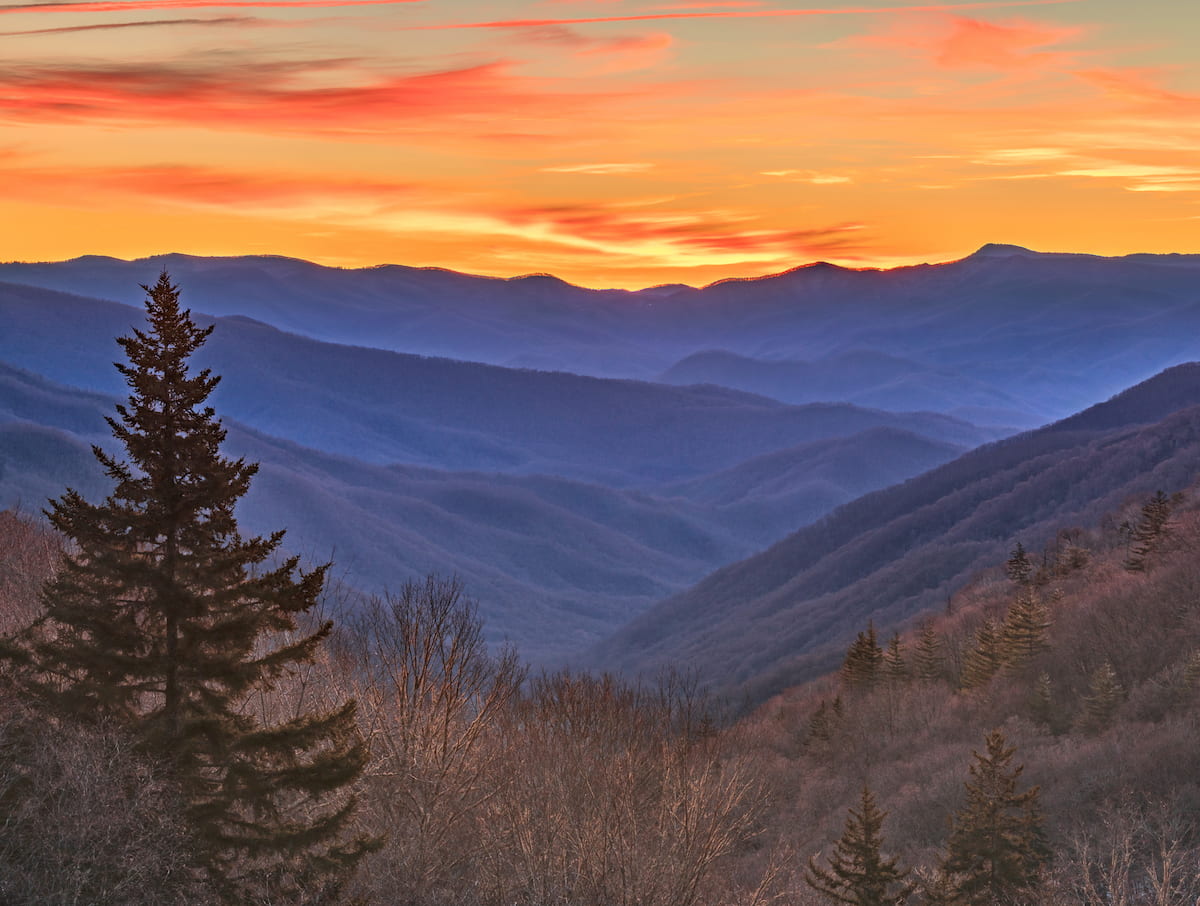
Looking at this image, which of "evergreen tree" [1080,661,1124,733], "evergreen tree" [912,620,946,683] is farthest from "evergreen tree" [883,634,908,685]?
"evergreen tree" [1080,661,1124,733]

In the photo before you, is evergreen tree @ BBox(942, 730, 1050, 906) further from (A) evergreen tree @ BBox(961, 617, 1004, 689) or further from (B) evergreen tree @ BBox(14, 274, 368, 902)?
(A) evergreen tree @ BBox(961, 617, 1004, 689)

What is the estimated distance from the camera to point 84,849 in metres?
16.6

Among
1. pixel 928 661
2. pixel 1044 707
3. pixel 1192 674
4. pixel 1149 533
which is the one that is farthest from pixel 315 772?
pixel 1149 533

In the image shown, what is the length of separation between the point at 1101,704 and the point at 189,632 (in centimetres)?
4668

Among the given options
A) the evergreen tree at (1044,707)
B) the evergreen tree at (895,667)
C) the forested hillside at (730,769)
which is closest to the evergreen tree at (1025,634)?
the forested hillside at (730,769)

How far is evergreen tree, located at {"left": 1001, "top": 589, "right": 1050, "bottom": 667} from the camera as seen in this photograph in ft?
207

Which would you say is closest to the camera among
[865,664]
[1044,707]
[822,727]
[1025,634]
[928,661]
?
[1044,707]

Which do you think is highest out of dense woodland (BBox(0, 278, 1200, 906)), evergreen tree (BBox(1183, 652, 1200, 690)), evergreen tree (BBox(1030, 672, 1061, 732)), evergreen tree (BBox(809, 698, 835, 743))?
dense woodland (BBox(0, 278, 1200, 906))

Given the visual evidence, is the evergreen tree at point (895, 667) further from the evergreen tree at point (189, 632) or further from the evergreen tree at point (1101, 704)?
the evergreen tree at point (189, 632)

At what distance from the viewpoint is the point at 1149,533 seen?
81.7 metres

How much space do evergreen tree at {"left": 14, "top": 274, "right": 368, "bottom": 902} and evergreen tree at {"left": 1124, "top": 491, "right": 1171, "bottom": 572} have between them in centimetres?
7216

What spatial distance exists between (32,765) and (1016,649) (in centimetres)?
5699

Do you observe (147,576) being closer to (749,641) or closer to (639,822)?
(639,822)

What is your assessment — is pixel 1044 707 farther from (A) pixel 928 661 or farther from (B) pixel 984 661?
(A) pixel 928 661
